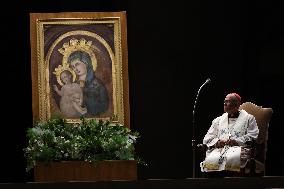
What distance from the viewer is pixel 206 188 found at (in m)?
4.36

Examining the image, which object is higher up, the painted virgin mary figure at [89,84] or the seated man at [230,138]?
the painted virgin mary figure at [89,84]

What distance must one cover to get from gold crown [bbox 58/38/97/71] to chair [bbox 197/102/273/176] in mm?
1622

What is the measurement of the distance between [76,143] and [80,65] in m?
1.38

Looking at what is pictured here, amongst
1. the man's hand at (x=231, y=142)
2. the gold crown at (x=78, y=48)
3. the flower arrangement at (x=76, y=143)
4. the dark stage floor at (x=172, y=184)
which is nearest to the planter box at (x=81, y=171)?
the flower arrangement at (x=76, y=143)

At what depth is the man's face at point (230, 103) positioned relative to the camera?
750cm

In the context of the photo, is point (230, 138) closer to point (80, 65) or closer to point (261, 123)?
point (261, 123)

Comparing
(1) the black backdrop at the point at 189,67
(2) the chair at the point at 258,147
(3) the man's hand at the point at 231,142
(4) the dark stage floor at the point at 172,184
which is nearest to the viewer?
(4) the dark stage floor at the point at 172,184

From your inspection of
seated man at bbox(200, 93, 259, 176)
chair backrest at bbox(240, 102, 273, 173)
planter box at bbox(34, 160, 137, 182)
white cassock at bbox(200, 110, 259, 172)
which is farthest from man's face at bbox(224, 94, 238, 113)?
planter box at bbox(34, 160, 137, 182)

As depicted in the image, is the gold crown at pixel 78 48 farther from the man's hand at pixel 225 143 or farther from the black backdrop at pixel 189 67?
the man's hand at pixel 225 143

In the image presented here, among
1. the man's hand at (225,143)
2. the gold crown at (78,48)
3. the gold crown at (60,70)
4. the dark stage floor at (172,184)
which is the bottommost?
the dark stage floor at (172,184)

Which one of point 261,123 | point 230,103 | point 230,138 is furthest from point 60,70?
point 261,123

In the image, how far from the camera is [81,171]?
6.95m

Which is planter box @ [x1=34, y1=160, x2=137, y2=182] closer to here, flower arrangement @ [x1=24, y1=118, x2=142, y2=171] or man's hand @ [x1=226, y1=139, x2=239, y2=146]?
flower arrangement @ [x1=24, y1=118, x2=142, y2=171]

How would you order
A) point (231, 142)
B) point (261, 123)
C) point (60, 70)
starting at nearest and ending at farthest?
point (231, 142), point (261, 123), point (60, 70)
